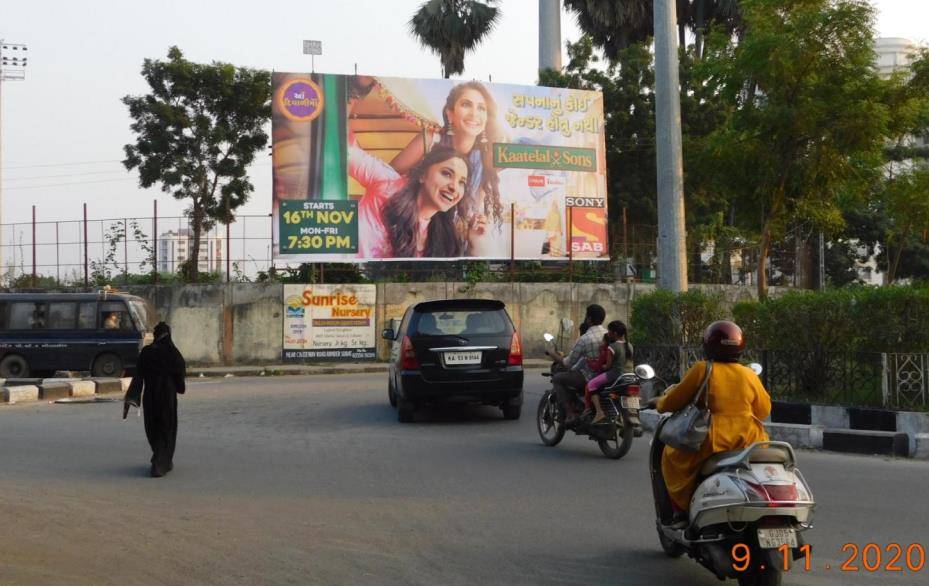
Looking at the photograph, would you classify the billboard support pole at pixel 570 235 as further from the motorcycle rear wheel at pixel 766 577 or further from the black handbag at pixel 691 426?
the motorcycle rear wheel at pixel 766 577

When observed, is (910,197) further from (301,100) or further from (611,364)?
(301,100)

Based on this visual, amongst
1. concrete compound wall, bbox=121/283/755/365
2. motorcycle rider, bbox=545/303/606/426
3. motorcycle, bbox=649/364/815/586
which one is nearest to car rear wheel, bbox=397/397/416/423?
motorcycle rider, bbox=545/303/606/426

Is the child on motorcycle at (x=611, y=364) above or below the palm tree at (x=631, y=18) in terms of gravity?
below

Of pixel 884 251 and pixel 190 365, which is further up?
pixel 884 251

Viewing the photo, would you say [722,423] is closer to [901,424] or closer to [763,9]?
[901,424]

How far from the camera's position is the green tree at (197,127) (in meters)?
33.0

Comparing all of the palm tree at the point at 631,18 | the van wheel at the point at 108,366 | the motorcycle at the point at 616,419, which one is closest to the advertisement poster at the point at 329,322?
the van wheel at the point at 108,366

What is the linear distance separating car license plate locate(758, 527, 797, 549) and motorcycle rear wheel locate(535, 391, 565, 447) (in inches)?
235

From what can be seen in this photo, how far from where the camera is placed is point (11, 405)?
17625mm

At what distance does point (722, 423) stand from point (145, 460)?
728 cm

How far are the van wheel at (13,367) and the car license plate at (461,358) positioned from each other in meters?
15.3

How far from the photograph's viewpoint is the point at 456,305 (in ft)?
44.6

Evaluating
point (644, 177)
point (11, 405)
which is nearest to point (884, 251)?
point (644, 177)

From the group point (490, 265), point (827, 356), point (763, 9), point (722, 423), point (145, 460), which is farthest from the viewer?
point (490, 265)
